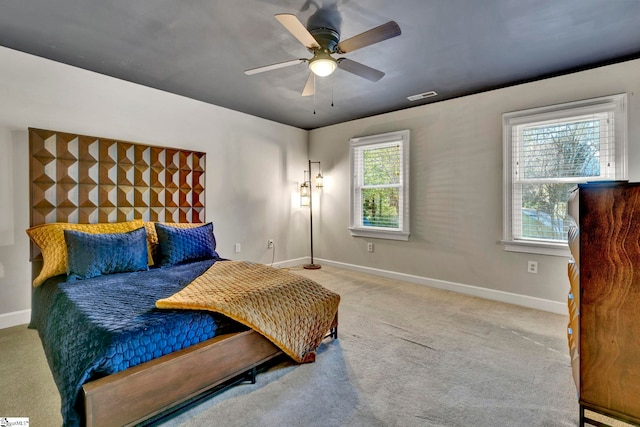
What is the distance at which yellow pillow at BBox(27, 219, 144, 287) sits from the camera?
255 cm

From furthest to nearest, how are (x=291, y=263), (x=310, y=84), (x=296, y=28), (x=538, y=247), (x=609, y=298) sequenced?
(x=291, y=263) < (x=538, y=247) < (x=310, y=84) < (x=296, y=28) < (x=609, y=298)

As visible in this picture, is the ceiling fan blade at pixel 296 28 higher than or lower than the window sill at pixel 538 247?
higher

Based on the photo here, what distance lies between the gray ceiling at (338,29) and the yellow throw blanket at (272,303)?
6.31 feet

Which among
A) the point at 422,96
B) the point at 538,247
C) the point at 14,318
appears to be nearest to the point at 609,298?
the point at 538,247

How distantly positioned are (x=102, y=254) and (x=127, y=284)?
497 millimetres

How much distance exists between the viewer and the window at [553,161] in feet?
9.39

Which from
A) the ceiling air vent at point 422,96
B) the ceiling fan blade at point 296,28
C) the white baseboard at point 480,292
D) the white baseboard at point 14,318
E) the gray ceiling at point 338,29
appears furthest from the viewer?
the ceiling air vent at point 422,96

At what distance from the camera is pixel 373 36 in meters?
1.98

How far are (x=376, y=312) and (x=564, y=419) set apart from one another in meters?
1.70

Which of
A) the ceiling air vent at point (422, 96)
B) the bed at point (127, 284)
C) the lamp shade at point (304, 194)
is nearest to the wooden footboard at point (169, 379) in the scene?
the bed at point (127, 284)

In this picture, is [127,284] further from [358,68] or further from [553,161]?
[553,161]

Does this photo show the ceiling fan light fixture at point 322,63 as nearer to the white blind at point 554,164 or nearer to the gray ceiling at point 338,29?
the gray ceiling at point 338,29


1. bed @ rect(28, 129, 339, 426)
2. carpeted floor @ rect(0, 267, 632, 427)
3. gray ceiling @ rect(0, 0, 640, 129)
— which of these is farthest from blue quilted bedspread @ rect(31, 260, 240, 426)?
gray ceiling @ rect(0, 0, 640, 129)

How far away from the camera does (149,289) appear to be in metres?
2.19
